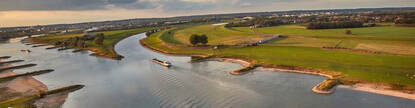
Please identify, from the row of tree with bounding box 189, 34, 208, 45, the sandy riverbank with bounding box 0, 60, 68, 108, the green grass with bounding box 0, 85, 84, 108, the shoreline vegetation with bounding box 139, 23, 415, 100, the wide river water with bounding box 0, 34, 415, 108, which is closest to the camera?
the wide river water with bounding box 0, 34, 415, 108

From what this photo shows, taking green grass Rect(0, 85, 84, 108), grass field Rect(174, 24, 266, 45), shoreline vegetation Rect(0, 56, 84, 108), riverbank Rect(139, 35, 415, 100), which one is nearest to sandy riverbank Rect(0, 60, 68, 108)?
shoreline vegetation Rect(0, 56, 84, 108)

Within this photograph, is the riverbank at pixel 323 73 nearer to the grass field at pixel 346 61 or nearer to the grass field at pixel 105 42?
the grass field at pixel 346 61

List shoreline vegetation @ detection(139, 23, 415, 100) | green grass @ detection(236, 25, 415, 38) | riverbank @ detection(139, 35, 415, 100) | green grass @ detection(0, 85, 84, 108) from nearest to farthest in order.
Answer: riverbank @ detection(139, 35, 415, 100)
green grass @ detection(0, 85, 84, 108)
shoreline vegetation @ detection(139, 23, 415, 100)
green grass @ detection(236, 25, 415, 38)

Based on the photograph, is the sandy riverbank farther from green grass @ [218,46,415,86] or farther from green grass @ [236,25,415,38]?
green grass @ [236,25,415,38]

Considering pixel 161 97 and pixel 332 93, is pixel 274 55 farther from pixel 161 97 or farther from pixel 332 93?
pixel 161 97

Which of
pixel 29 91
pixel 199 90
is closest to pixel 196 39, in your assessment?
pixel 199 90

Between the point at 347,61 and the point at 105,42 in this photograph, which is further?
the point at 105,42

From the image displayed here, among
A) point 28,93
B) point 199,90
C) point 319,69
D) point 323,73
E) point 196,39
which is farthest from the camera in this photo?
point 196,39

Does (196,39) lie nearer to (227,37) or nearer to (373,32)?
(227,37)
